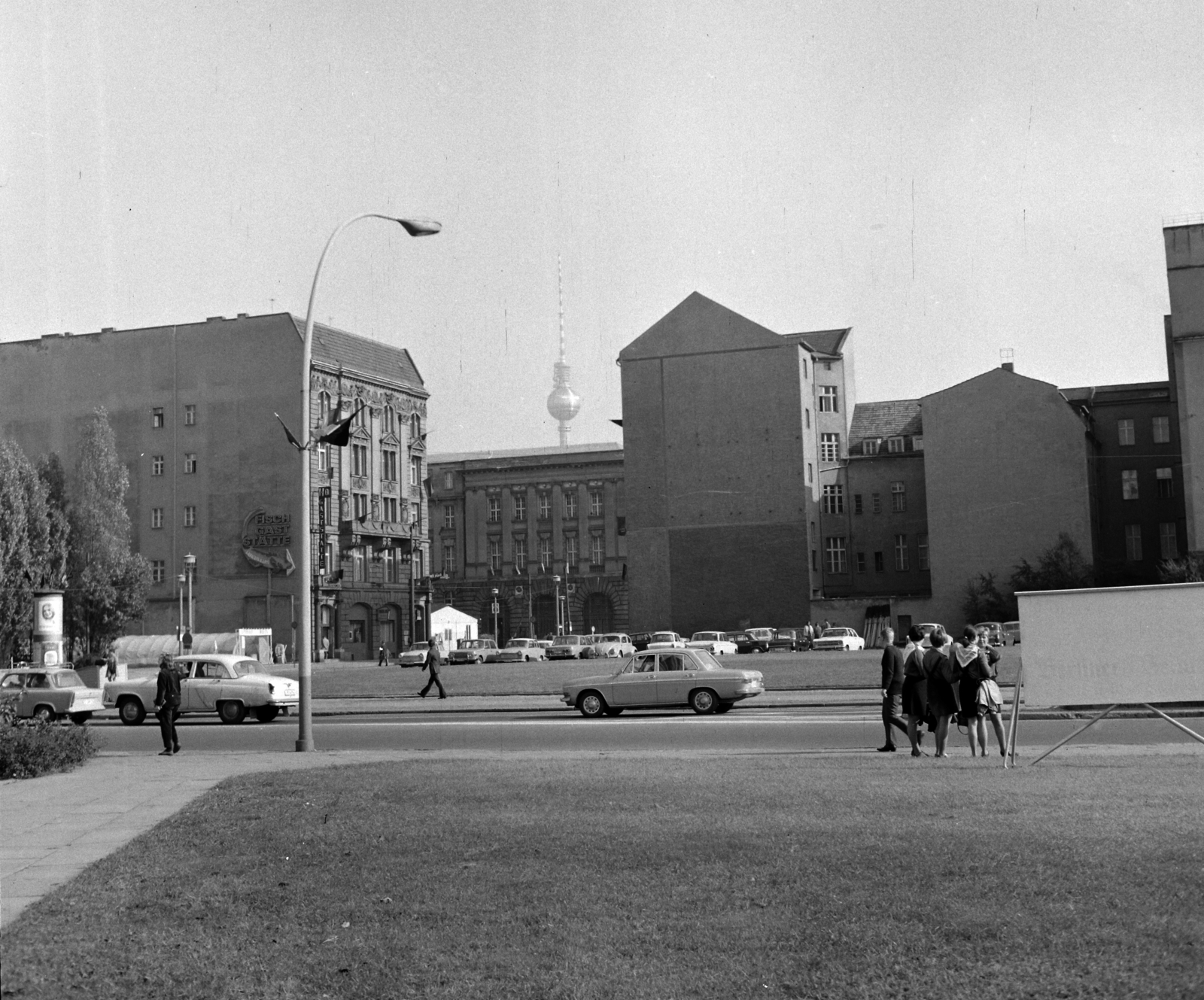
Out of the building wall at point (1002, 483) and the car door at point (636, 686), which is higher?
the building wall at point (1002, 483)

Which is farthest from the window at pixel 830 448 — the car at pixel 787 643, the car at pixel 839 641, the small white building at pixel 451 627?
the small white building at pixel 451 627

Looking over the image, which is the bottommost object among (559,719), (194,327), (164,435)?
(559,719)

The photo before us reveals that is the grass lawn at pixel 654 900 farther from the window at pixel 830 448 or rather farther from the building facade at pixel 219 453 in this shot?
the window at pixel 830 448

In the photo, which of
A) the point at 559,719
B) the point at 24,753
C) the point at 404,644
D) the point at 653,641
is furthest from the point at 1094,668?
the point at 404,644

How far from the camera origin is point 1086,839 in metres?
9.52

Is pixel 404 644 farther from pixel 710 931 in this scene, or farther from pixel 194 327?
pixel 710 931

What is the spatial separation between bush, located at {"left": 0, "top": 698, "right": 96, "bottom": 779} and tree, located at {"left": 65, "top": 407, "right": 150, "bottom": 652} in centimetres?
4895

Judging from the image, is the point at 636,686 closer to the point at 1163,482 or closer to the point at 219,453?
the point at 219,453

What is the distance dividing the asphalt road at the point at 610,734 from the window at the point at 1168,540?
2587 inches

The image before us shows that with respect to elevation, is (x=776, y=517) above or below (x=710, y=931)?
above

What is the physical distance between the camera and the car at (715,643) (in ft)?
222

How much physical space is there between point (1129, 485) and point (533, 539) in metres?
58.0

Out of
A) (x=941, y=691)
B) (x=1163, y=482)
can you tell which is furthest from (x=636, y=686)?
(x=1163, y=482)

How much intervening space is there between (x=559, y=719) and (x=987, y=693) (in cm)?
1453
